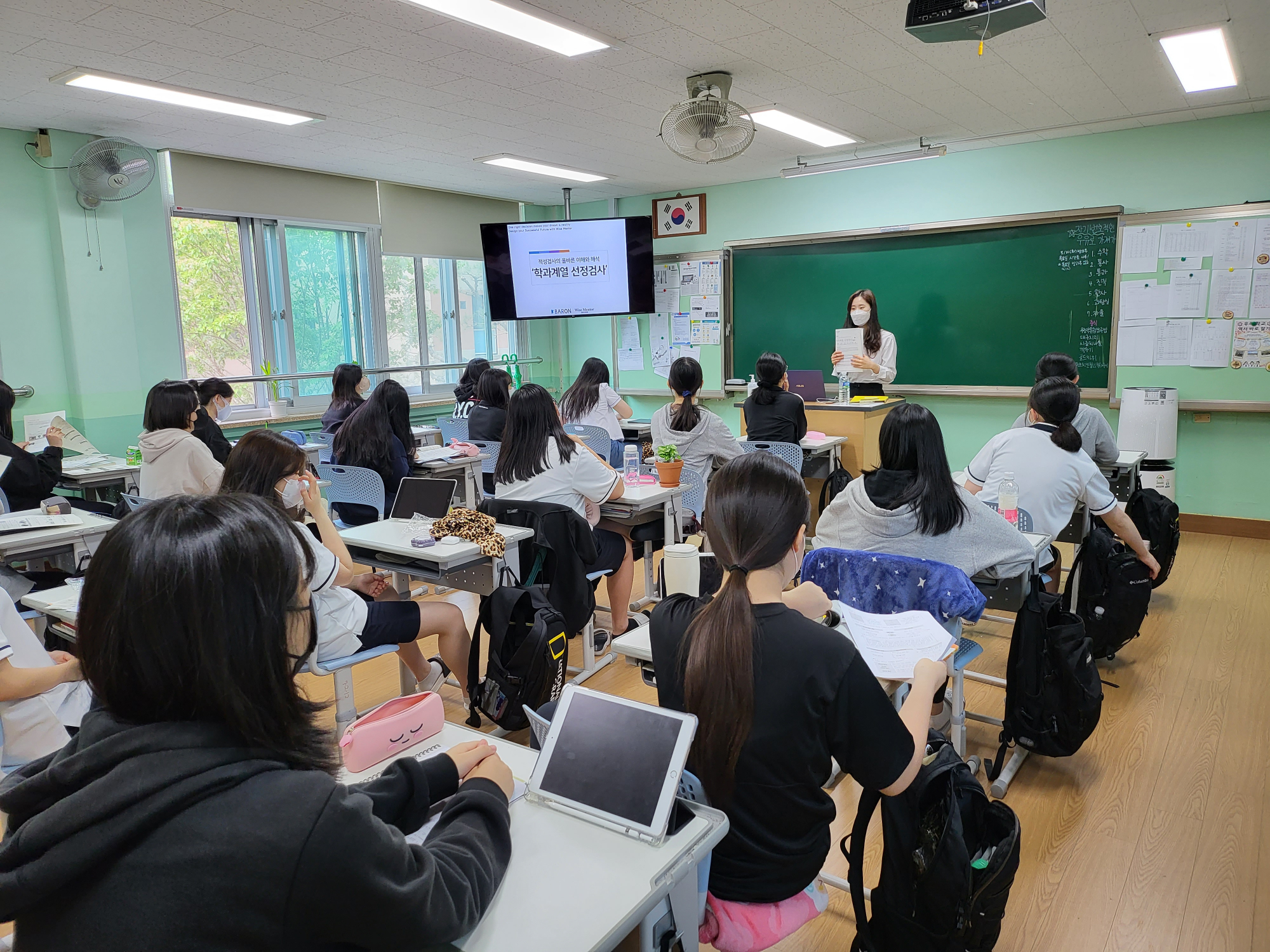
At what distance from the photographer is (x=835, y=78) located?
14.4 feet

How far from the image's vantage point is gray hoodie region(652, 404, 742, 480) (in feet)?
15.2

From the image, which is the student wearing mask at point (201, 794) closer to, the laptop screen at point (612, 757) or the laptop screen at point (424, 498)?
the laptop screen at point (612, 757)

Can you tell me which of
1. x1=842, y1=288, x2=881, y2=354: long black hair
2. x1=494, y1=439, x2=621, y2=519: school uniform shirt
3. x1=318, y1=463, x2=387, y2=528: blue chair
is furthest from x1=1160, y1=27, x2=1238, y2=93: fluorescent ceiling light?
x1=318, y1=463, x2=387, y2=528: blue chair

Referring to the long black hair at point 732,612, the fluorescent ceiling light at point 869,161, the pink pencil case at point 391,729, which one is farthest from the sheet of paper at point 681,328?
the pink pencil case at point 391,729

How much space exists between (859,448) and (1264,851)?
144 inches

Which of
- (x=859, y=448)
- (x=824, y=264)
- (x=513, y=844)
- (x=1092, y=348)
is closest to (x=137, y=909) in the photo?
(x=513, y=844)

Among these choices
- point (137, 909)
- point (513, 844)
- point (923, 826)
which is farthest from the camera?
point (923, 826)

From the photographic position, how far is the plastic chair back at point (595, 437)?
17.5 feet

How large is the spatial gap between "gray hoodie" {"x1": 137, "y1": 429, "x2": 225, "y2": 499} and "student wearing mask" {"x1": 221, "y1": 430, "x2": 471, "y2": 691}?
830 mm

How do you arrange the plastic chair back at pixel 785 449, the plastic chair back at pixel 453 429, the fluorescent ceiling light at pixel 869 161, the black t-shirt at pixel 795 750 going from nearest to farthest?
the black t-shirt at pixel 795 750 < the plastic chair back at pixel 785 449 < the fluorescent ceiling light at pixel 869 161 < the plastic chair back at pixel 453 429

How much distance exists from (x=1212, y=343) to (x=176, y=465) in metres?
6.09

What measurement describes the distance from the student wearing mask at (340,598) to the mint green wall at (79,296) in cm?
318

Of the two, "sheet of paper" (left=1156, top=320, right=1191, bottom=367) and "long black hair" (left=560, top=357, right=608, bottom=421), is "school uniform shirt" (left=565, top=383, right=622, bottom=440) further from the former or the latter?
"sheet of paper" (left=1156, top=320, right=1191, bottom=367)

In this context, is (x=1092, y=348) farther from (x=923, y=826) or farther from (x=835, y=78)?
(x=923, y=826)
